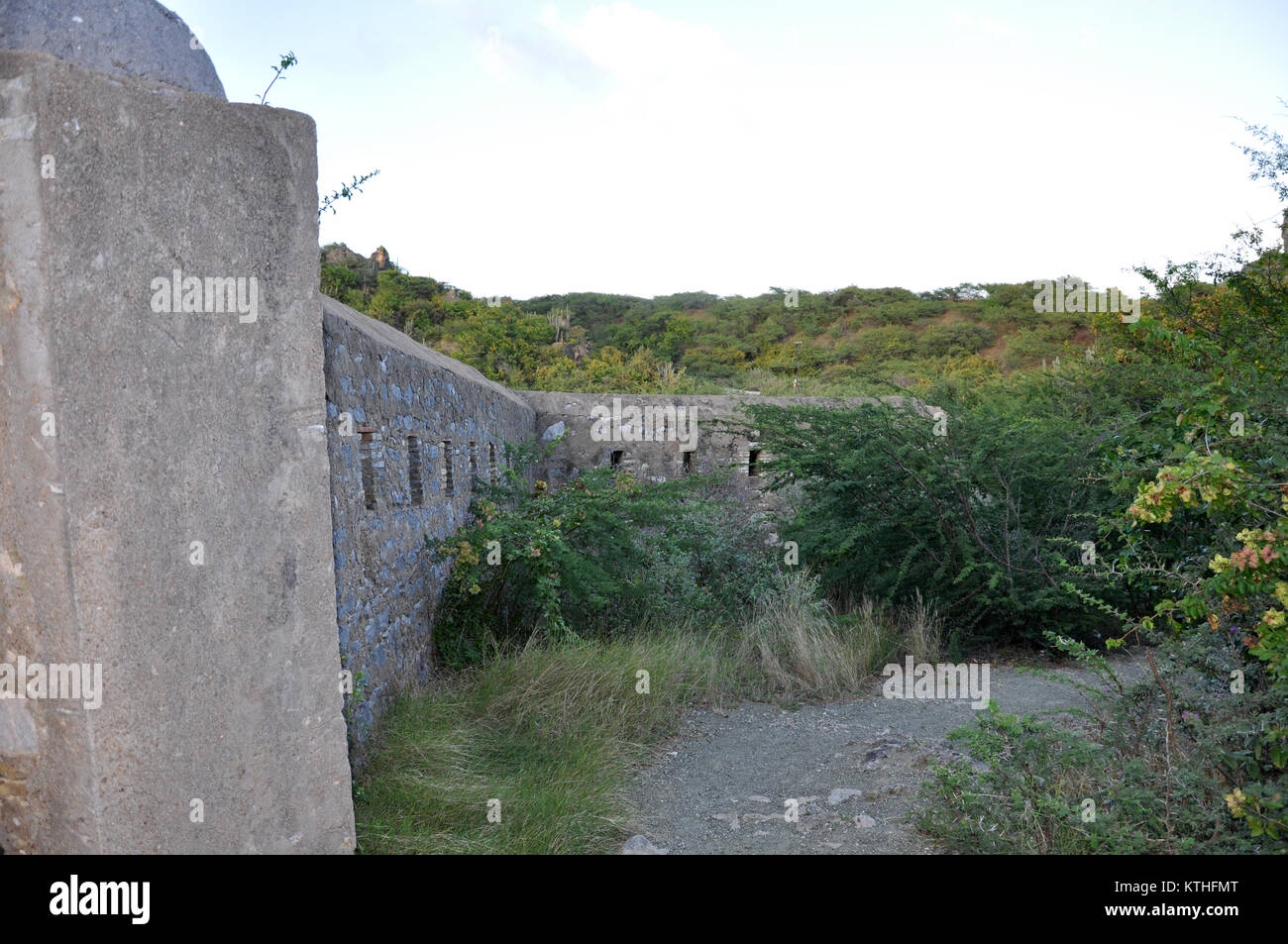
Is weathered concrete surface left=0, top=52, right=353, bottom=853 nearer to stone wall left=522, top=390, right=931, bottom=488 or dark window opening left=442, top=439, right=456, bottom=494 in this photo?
dark window opening left=442, top=439, right=456, bottom=494

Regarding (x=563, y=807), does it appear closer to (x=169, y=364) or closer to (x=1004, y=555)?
(x=169, y=364)

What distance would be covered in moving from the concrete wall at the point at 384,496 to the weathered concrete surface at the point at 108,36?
126 centimetres

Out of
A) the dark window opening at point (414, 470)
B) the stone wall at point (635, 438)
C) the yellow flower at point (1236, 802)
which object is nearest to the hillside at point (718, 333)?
the stone wall at point (635, 438)

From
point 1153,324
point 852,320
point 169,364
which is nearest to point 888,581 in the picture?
point 1153,324

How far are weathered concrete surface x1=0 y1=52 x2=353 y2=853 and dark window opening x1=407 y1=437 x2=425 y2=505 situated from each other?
93.5 inches

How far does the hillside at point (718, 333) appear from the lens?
18.2 meters

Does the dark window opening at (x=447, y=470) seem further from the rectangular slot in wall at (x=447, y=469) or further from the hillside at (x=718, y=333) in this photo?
the hillside at (x=718, y=333)

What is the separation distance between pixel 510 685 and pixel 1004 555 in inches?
161

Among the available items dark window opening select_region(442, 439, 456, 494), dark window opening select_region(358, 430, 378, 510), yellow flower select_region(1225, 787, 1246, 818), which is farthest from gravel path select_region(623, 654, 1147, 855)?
dark window opening select_region(442, 439, 456, 494)

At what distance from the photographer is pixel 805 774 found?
14.8 feet

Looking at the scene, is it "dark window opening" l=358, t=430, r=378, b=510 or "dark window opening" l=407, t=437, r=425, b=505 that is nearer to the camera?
"dark window opening" l=358, t=430, r=378, b=510

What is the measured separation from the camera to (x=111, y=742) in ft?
8.17

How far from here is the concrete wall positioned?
12.9 feet
